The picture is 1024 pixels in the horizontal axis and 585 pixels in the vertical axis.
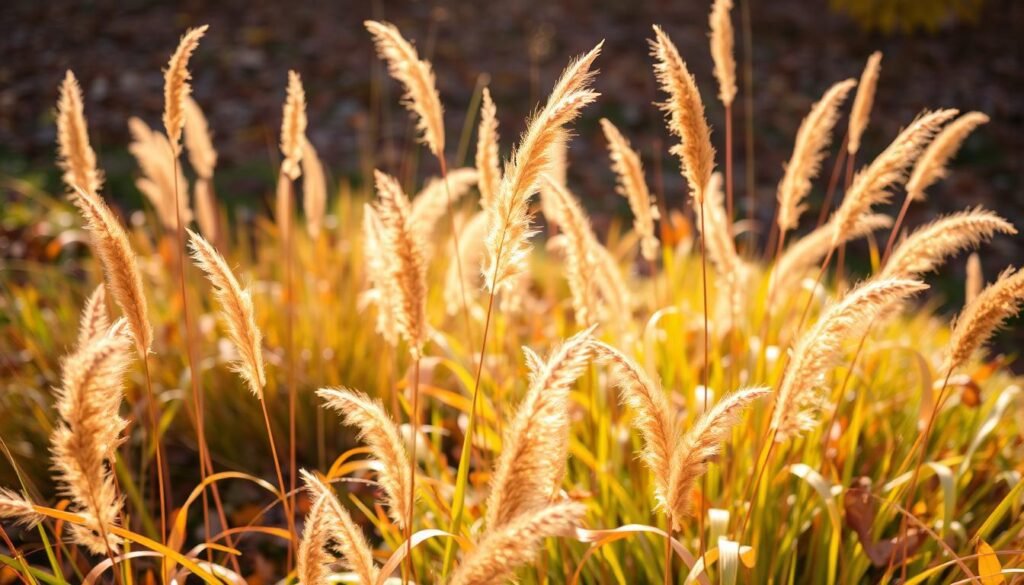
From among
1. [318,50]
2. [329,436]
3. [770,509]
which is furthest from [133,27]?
[770,509]

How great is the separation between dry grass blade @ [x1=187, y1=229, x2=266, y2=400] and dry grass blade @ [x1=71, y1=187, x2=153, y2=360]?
0.09 meters

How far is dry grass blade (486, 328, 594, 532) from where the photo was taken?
102 cm

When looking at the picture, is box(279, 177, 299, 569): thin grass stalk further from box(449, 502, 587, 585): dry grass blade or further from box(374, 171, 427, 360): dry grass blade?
box(449, 502, 587, 585): dry grass blade

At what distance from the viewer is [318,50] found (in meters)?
8.49

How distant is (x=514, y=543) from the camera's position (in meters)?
0.96

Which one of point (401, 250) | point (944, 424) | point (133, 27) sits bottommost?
point (944, 424)

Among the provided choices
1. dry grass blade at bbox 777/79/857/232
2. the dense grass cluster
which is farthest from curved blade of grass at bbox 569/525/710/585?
dry grass blade at bbox 777/79/857/232

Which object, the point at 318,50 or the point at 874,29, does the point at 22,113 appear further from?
the point at 874,29

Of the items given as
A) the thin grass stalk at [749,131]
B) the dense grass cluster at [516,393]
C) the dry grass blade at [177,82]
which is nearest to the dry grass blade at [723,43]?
the dense grass cluster at [516,393]

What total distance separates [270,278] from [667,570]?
9.27 feet

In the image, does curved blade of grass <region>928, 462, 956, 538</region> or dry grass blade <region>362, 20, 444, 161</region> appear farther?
curved blade of grass <region>928, 462, 956, 538</region>

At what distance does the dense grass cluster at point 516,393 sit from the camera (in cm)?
122

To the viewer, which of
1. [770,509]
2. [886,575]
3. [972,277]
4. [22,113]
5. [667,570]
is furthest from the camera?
[22,113]

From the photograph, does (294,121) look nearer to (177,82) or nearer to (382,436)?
(177,82)
